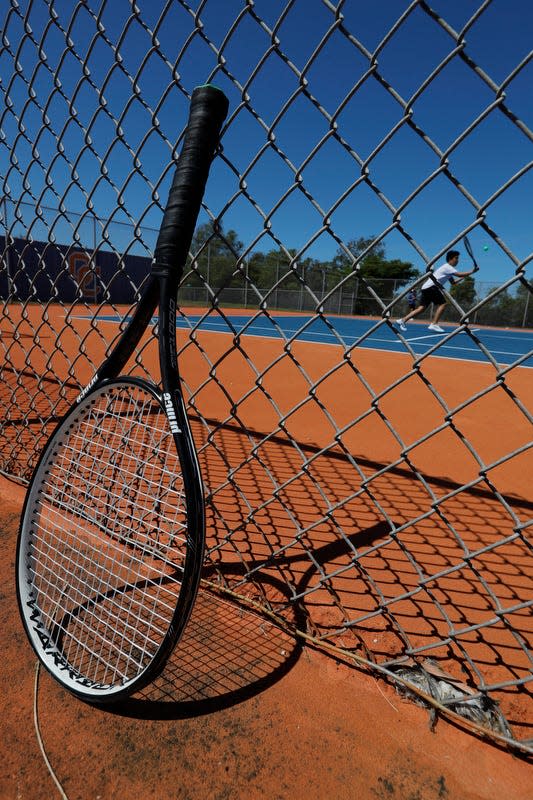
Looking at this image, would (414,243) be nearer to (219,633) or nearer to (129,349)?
(129,349)

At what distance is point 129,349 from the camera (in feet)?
4.55

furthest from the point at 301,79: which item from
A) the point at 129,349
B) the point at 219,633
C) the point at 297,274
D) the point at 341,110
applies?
the point at 219,633

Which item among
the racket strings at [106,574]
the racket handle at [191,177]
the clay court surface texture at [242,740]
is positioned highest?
the racket handle at [191,177]

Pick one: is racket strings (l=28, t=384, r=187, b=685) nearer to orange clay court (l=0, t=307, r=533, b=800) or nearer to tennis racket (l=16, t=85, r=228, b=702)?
tennis racket (l=16, t=85, r=228, b=702)

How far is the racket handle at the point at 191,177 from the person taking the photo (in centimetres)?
123

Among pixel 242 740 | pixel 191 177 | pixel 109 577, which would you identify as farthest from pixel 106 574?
pixel 191 177

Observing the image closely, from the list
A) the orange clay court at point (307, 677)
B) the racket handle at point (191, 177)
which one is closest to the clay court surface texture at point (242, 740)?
the orange clay court at point (307, 677)

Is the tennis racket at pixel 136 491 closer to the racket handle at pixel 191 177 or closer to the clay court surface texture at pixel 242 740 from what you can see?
the racket handle at pixel 191 177

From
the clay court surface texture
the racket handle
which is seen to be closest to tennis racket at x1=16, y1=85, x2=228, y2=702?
the racket handle

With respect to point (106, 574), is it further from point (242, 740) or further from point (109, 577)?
point (242, 740)

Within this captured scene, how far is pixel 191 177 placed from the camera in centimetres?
123

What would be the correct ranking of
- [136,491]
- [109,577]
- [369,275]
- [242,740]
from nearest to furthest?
1. [242,740]
2. [136,491]
3. [109,577]
4. [369,275]

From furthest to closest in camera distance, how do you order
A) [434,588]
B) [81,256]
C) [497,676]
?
[81,256]
[434,588]
[497,676]

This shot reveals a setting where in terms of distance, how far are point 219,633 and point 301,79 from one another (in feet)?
5.67
